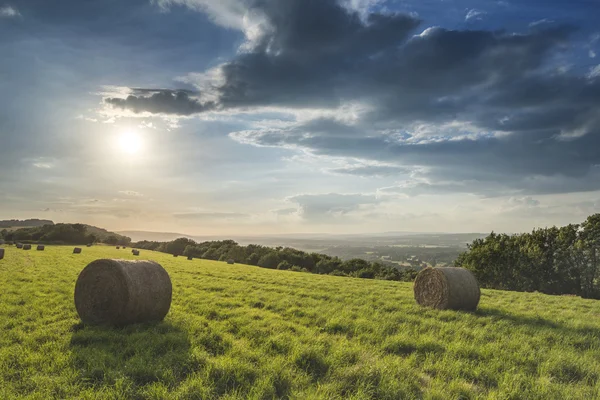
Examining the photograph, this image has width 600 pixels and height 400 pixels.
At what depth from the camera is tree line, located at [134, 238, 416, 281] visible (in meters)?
51.5

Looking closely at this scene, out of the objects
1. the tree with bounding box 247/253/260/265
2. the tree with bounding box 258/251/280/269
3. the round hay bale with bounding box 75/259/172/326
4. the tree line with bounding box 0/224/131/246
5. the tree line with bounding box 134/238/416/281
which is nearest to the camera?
the round hay bale with bounding box 75/259/172/326

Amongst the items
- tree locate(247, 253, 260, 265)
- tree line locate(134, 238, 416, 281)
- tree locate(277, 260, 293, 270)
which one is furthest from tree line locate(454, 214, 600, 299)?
tree locate(247, 253, 260, 265)

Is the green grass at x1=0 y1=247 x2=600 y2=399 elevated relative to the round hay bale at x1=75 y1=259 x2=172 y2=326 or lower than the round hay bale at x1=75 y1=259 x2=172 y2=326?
lower

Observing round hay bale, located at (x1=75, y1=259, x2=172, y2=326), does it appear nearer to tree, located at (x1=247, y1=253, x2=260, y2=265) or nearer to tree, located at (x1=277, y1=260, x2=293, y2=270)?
tree, located at (x1=277, y1=260, x2=293, y2=270)

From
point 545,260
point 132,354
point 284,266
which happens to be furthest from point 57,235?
point 545,260

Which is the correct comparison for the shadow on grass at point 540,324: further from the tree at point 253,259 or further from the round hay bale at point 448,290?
the tree at point 253,259

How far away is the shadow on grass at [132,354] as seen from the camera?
269 inches

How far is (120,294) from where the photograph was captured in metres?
11.1

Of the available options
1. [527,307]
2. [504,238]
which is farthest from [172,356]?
[504,238]

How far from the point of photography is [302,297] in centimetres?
1689

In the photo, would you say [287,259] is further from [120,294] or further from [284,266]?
[120,294]

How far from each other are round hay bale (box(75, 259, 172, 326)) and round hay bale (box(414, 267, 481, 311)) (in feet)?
35.1

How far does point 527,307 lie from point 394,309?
7.32 meters

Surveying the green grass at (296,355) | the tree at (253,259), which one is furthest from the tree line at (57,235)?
the green grass at (296,355)
